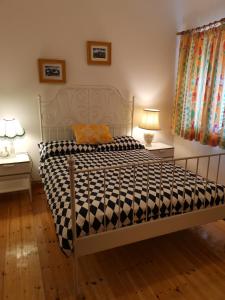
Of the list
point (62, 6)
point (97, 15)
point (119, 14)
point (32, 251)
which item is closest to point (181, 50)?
point (119, 14)

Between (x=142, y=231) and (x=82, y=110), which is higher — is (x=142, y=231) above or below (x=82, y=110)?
below

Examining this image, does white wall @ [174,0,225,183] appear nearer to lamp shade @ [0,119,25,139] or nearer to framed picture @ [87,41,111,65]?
framed picture @ [87,41,111,65]

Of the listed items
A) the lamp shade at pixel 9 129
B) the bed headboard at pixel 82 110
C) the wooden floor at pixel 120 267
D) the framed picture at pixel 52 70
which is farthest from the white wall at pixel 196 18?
the lamp shade at pixel 9 129

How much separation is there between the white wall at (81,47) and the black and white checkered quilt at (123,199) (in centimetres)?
139

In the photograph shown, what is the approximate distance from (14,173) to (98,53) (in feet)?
6.54

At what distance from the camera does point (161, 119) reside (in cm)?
405

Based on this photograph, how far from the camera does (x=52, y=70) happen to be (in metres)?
3.20

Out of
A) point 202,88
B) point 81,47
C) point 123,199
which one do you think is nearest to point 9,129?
point 81,47

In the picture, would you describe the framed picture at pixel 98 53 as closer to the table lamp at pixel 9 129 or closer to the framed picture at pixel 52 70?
the framed picture at pixel 52 70

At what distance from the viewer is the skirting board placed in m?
1.61

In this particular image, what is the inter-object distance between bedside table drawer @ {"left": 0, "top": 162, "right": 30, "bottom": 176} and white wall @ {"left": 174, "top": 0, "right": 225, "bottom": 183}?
2427 millimetres

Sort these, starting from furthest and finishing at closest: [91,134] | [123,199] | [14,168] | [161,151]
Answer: [161,151], [91,134], [14,168], [123,199]

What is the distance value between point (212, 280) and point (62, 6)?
343 centimetres

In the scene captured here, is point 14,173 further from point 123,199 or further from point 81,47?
point 81,47
